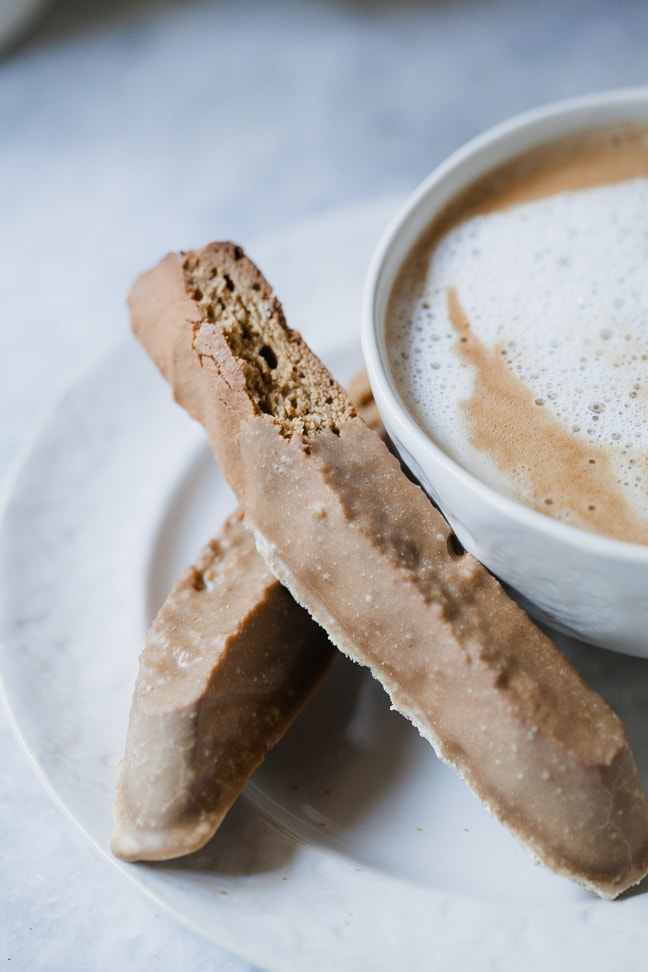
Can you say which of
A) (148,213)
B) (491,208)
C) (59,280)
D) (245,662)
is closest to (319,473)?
(245,662)

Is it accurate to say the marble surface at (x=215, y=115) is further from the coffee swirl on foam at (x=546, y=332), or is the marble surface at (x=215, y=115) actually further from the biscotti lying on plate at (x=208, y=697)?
the coffee swirl on foam at (x=546, y=332)

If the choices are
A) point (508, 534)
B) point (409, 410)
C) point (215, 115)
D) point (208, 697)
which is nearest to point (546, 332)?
point (409, 410)

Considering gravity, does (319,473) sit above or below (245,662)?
above

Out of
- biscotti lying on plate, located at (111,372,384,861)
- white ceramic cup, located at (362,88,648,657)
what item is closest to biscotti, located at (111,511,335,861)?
biscotti lying on plate, located at (111,372,384,861)

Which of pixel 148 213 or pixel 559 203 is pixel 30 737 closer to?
pixel 559 203

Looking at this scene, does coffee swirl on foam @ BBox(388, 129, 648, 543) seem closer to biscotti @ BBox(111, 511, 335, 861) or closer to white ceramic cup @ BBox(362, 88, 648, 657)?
white ceramic cup @ BBox(362, 88, 648, 657)

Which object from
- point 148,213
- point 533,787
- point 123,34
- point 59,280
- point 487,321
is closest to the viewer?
point 533,787
